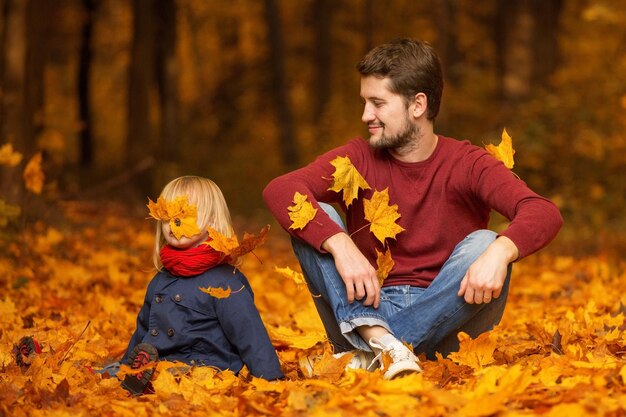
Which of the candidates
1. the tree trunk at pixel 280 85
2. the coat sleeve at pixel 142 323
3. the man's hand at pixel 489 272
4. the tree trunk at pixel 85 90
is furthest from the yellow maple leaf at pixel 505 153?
the tree trunk at pixel 85 90

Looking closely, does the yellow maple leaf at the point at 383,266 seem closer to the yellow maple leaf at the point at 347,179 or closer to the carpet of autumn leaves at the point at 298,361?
the yellow maple leaf at the point at 347,179

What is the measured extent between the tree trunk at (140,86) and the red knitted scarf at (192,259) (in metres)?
9.26

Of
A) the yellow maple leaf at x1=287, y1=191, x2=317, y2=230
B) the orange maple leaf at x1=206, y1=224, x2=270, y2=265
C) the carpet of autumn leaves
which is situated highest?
the yellow maple leaf at x1=287, y1=191, x2=317, y2=230

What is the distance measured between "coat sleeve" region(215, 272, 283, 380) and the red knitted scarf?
5.0 inches

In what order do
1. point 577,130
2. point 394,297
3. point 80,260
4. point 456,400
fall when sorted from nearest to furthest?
point 456,400
point 394,297
point 80,260
point 577,130

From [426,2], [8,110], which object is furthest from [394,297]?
[426,2]

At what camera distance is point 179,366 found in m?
3.44

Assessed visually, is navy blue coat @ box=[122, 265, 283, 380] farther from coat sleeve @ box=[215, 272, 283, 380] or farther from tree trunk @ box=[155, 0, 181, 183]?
tree trunk @ box=[155, 0, 181, 183]

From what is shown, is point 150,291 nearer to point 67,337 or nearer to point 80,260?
point 67,337

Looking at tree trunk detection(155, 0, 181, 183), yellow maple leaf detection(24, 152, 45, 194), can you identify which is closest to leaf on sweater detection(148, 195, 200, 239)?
yellow maple leaf detection(24, 152, 45, 194)

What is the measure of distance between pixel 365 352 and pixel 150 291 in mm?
878

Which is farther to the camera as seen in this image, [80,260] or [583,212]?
[583,212]

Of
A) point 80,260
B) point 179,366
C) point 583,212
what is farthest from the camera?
point 583,212

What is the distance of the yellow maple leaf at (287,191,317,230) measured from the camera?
354 centimetres
